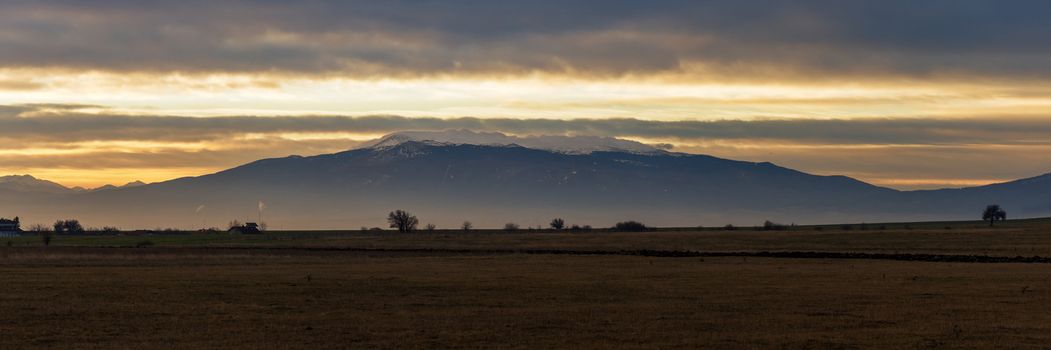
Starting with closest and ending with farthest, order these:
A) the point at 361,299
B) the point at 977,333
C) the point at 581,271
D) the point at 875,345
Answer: the point at 875,345
the point at 977,333
the point at 361,299
the point at 581,271

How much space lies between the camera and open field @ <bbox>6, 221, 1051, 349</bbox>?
124 ft

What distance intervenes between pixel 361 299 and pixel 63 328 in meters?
14.3

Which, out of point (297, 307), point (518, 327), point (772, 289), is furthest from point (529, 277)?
point (518, 327)

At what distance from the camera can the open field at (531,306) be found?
124 feet

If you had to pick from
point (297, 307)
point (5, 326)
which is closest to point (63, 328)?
point (5, 326)

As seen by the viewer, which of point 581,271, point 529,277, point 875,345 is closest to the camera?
point 875,345

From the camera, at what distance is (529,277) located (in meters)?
67.6

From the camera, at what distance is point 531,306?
48.6 metres

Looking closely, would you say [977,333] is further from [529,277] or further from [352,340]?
[529,277]

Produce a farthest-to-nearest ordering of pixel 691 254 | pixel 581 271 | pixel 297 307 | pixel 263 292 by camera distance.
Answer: pixel 691 254 → pixel 581 271 → pixel 263 292 → pixel 297 307

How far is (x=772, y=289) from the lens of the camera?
2251 inches

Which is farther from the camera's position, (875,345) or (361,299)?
(361,299)

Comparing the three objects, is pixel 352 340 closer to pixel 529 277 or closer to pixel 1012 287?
pixel 529 277

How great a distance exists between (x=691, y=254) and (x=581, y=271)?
99.6 ft
